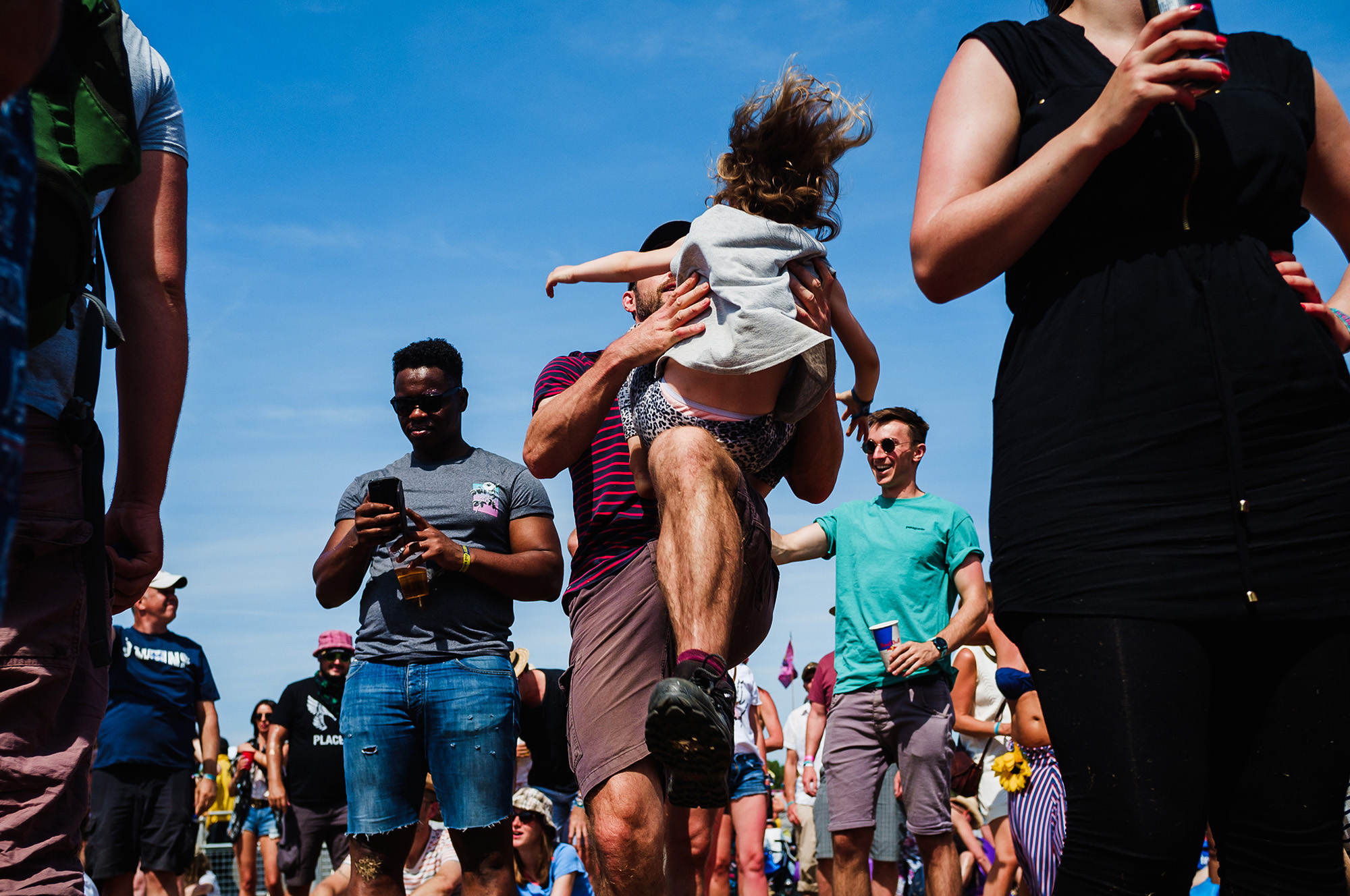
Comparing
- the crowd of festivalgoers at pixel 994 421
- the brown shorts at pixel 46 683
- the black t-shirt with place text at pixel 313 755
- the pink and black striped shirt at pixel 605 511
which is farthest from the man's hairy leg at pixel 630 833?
the black t-shirt with place text at pixel 313 755

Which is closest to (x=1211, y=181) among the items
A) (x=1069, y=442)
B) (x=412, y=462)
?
(x=1069, y=442)

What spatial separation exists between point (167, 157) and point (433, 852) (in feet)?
23.8

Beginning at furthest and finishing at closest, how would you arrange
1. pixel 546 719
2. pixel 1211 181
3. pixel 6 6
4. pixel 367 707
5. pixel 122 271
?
1. pixel 546 719
2. pixel 367 707
3. pixel 122 271
4. pixel 1211 181
5. pixel 6 6

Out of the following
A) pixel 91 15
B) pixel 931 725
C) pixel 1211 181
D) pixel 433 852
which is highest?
pixel 91 15

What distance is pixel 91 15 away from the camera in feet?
5.87

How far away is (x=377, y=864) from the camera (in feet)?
14.7

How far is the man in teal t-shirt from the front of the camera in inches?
223

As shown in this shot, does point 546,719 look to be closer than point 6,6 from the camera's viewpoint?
No

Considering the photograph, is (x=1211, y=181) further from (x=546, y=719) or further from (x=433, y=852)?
(x=433, y=852)

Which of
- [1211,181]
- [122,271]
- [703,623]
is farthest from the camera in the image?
[703,623]

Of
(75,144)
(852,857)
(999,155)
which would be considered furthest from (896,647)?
(75,144)

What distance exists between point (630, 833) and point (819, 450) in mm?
1239

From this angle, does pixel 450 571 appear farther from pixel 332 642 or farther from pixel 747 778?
pixel 332 642

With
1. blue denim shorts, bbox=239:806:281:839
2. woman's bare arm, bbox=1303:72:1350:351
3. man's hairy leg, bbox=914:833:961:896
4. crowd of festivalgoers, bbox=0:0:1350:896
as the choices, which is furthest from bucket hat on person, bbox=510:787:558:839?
woman's bare arm, bbox=1303:72:1350:351
